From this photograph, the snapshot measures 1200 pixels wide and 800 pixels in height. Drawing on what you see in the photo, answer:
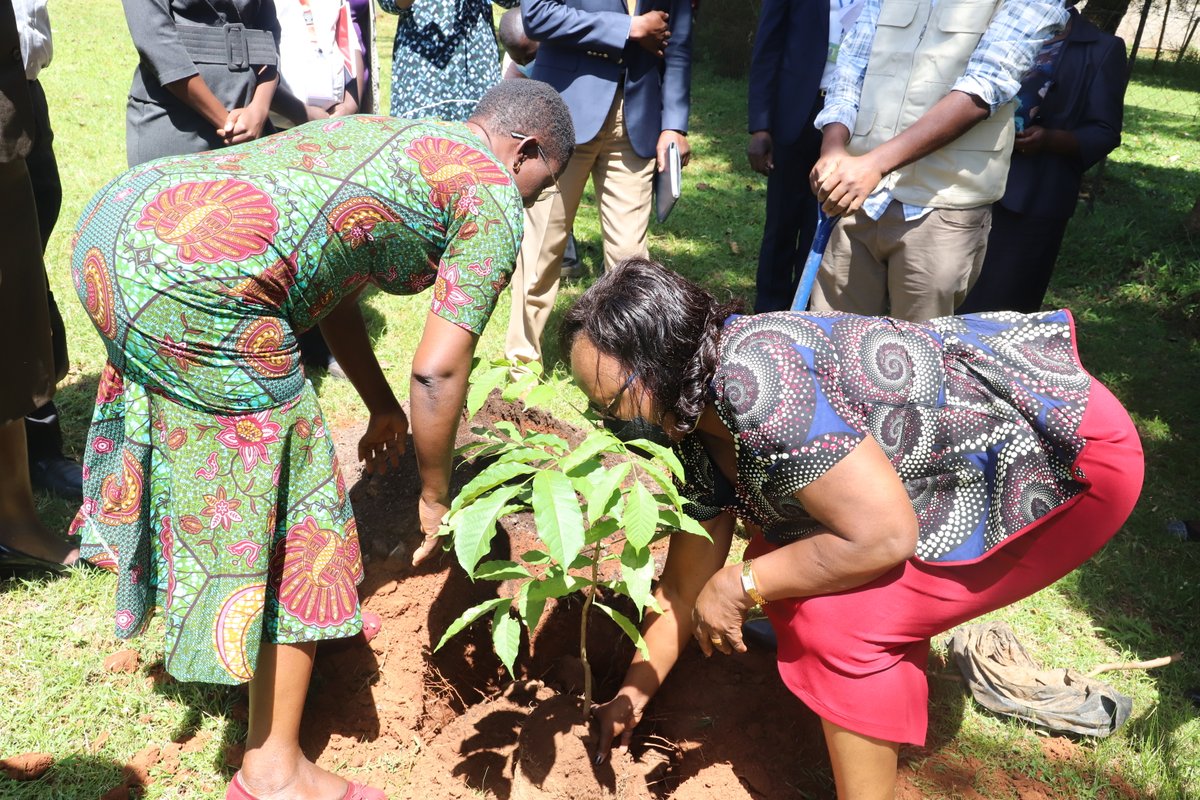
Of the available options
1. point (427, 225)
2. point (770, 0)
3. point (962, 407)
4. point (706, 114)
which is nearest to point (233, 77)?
point (427, 225)

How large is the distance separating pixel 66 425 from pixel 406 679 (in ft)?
7.55

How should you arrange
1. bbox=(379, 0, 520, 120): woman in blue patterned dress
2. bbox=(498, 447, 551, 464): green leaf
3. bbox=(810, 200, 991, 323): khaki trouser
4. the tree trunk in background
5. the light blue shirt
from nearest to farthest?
bbox=(498, 447, 551, 464): green leaf, the light blue shirt, bbox=(810, 200, 991, 323): khaki trouser, bbox=(379, 0, 520, 120): woman in blue patterned dress, the tree trunk in background

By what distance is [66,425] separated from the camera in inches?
158

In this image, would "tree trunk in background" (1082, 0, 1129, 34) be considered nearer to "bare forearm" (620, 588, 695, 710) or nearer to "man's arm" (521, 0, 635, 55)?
"man's arm" (521, 0, 635, 55)

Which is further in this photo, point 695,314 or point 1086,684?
point 1086,684

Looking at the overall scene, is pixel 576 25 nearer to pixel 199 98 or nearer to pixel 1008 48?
pixel 199 98

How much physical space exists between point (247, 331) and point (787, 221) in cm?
357

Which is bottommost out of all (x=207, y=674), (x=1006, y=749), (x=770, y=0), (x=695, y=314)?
(x=1006, y=749)

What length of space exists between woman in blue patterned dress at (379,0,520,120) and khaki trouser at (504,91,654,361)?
75 centimetres

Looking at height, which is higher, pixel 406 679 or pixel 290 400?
pixel 290 400

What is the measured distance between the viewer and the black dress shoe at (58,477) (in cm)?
359

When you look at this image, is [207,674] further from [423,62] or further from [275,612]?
[423,62]

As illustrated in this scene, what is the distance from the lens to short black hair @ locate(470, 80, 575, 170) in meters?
2.33

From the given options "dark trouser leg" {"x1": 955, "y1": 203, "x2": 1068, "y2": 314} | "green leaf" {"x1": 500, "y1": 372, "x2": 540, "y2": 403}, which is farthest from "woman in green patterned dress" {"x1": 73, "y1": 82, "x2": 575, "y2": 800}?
"dark trouser leg" {"x1": 955, "y1": 203, "x2": 1068, "y2": 314}
